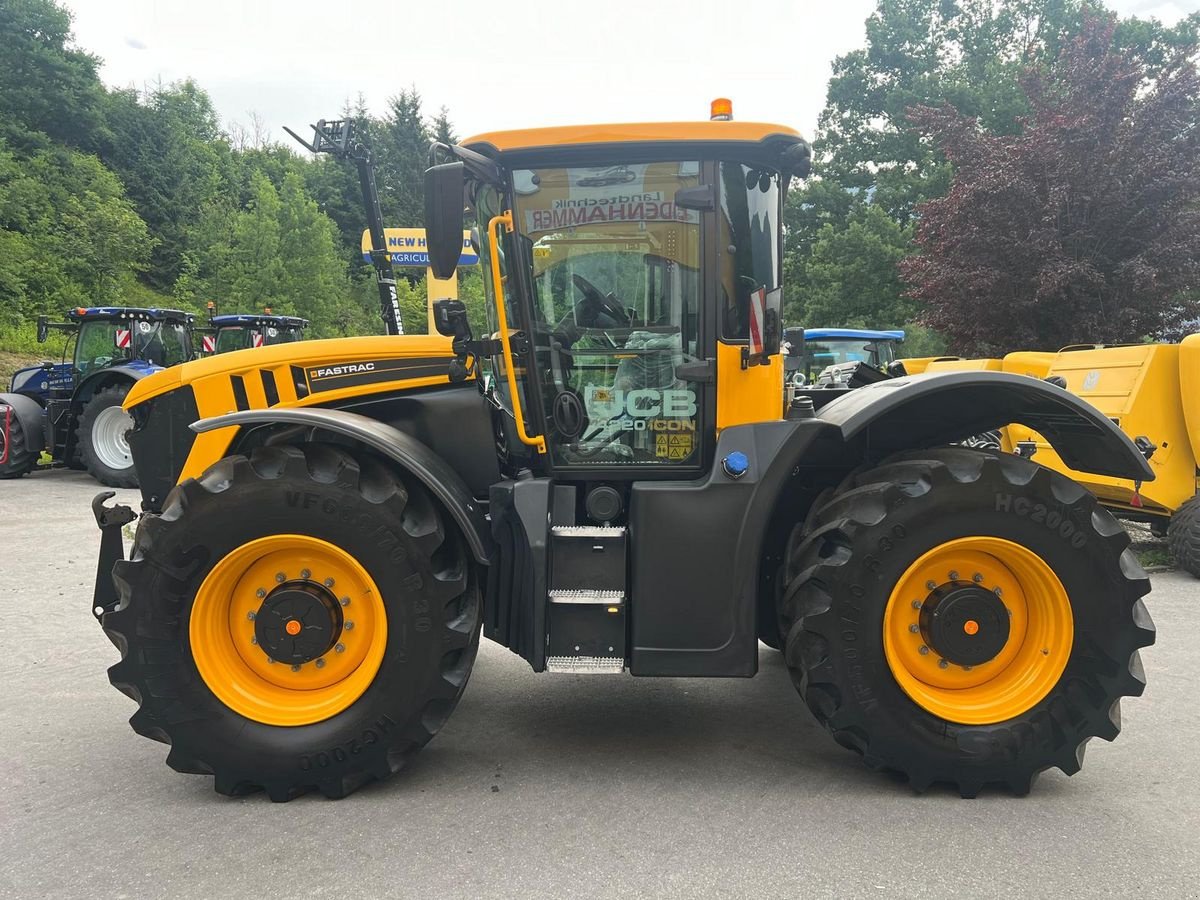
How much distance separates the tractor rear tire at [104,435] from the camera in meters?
11.3

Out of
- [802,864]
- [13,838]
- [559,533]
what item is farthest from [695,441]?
[13,838]

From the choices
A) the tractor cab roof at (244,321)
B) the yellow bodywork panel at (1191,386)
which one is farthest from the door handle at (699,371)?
the tractor cab roof at (244,321)

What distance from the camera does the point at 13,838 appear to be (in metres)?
2.66

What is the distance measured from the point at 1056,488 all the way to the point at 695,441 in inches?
52.9

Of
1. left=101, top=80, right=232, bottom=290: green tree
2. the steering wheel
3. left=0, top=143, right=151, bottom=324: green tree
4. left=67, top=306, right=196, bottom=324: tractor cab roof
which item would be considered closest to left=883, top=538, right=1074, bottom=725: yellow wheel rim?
the steering wheel

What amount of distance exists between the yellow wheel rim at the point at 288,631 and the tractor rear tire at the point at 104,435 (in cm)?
954

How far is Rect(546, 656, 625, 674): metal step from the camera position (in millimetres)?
3057

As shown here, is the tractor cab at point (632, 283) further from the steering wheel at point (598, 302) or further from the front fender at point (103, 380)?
the front fender at point (103, 380)

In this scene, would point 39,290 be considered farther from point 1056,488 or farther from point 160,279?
point 1056,488

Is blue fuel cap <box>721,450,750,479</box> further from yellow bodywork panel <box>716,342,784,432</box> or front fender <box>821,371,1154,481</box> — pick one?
front fender <box>821,371,1154,481</box>

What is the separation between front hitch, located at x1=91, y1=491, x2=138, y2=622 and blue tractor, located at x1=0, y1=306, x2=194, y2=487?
9007 millimetres

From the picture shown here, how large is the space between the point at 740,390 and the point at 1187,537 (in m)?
4.82

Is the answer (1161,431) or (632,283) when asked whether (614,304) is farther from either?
(1161,431)

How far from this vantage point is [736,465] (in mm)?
3121
